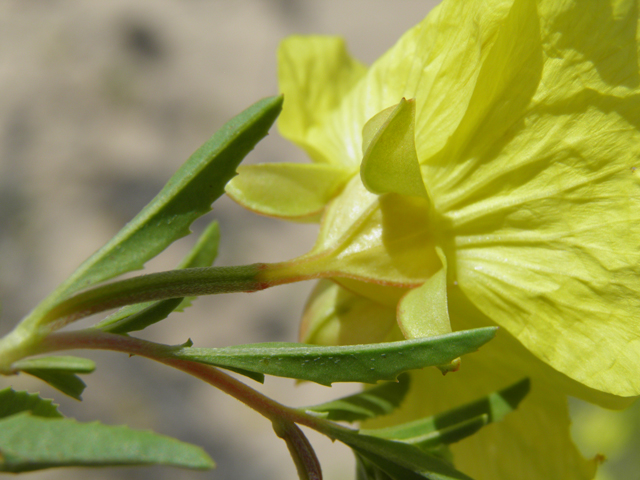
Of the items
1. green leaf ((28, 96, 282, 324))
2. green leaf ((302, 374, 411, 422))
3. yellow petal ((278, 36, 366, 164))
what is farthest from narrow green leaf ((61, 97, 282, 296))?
yellow petal ((278, 36, 366, 164))

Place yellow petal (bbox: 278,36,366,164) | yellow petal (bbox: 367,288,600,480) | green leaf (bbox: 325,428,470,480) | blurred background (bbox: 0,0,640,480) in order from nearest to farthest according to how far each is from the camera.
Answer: green leaf (bbox: 325,428,470,480)
yellow petal (bbox: 367,288,600,480)
yellow petal (bbox: 278,36,366,164)
blurred background (bbox: 0,0,640,480)

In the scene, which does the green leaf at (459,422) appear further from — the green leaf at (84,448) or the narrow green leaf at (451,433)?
the green leaf at (84,448)

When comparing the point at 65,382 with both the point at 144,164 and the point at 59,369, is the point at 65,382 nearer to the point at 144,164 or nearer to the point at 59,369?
the point at 59,369

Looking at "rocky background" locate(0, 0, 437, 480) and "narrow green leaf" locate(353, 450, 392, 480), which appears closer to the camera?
"narrow green leaf" locate(353, 450, 392, 480)

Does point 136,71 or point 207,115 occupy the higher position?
point 136,71

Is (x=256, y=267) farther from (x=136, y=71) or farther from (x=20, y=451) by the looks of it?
(x=136, y=71)

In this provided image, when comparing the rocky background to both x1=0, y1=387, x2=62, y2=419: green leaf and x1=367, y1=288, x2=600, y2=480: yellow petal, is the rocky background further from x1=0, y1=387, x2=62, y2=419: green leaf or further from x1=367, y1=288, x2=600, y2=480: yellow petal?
x1=0, y1=387, x2=62, y2=419: green leaf

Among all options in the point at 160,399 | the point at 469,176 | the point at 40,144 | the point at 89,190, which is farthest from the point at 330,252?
the point at 40,144

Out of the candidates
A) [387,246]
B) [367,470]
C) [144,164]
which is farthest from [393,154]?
[144,164]
